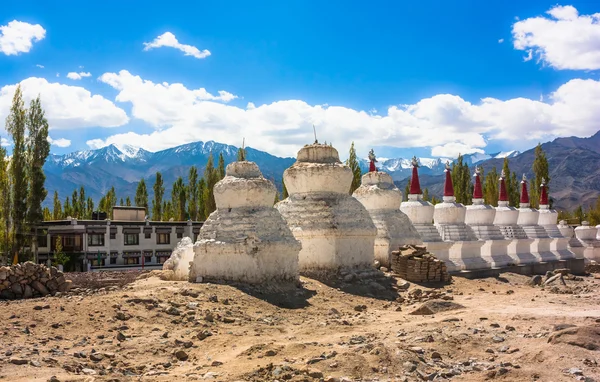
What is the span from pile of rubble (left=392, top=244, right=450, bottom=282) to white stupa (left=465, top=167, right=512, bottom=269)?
7999mm

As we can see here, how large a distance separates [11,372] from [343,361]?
4909mm

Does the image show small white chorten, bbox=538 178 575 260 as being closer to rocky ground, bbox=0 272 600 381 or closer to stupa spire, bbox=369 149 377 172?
stupa spire, bbox=369 149 377 172

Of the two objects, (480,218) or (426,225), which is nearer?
(426,225)

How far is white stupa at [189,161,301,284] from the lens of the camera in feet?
52.8

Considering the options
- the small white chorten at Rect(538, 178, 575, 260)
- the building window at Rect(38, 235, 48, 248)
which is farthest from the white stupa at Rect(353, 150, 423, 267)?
the building window at Rect(38, 235, 48, 248)

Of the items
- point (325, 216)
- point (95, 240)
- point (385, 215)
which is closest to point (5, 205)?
point (95, 240)

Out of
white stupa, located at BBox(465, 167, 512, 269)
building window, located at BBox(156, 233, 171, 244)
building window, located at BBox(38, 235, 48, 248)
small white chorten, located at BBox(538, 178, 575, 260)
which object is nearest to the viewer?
white stupa, located at BBox(465, 167, 512, 269)

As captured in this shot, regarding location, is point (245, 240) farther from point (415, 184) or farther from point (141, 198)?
point (141, 198)

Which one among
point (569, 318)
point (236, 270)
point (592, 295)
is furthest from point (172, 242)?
point (569, 318)

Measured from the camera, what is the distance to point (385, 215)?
23.3m

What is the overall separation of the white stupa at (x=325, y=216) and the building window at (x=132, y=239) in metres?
17.9

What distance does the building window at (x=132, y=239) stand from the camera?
118ft

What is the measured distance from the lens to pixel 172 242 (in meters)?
38.5

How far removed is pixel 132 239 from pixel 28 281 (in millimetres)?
22177
